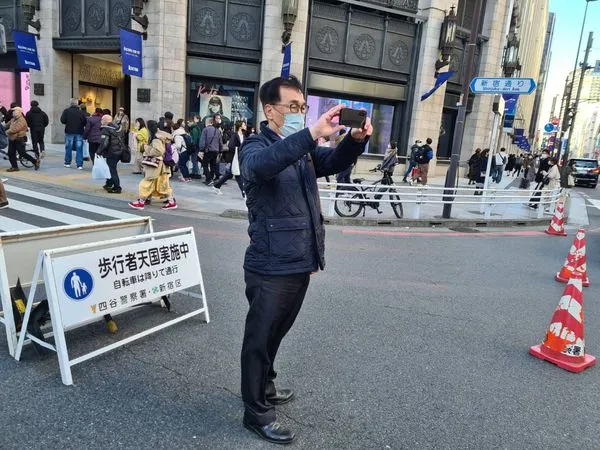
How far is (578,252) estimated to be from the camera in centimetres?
638

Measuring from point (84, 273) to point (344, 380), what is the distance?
6.86 feet

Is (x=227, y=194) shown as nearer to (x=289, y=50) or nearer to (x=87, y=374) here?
(x=289, y=50)

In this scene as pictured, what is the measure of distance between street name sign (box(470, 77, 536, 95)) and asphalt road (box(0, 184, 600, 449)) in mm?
5949

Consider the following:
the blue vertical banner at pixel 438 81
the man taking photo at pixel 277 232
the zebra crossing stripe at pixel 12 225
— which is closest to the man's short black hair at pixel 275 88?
the man taking photo at pixel 277 232

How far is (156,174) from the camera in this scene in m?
9.68

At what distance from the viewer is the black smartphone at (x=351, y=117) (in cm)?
222

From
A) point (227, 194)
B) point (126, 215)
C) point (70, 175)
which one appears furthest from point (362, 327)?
point (70, 175)

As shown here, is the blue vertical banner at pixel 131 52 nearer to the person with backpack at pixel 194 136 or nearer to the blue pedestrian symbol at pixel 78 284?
the person with backpack at pixel 194 136

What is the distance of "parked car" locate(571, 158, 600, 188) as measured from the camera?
99.2 ft

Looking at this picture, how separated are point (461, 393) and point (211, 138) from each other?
10.9 meters

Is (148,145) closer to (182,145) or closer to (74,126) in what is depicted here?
(182,145)

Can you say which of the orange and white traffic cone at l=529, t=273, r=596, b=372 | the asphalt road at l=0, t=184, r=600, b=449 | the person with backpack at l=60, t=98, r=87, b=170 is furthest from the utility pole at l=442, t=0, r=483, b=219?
the person with backpack at l=60, t=98, r=87, b=170

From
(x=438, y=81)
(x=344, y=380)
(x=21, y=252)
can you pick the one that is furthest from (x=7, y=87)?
(x=344, y=380)

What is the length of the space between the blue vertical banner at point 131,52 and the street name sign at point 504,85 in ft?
33.8
